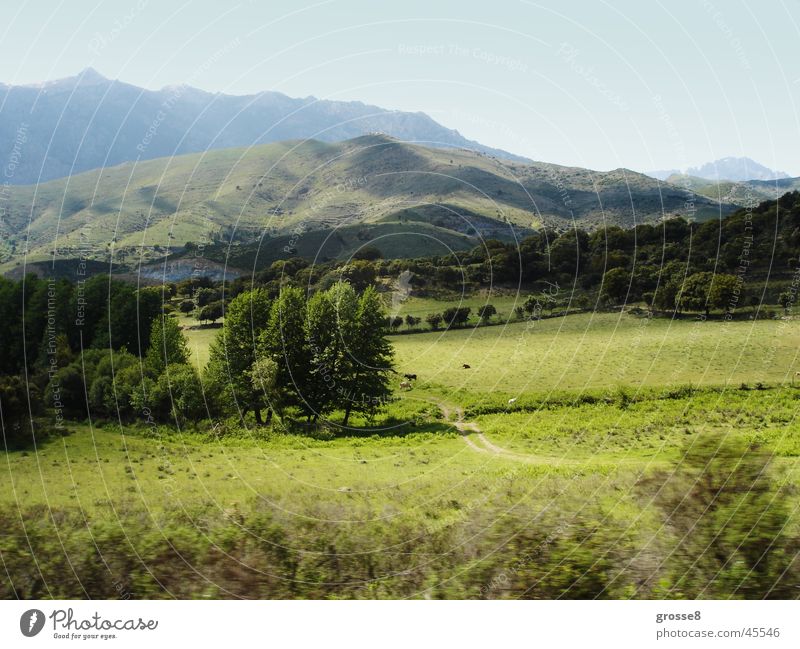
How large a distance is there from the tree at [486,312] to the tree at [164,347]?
48106 millimetres

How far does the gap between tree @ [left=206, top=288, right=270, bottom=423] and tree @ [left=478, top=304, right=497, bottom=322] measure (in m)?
43.6

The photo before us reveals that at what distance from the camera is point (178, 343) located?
1791 inches

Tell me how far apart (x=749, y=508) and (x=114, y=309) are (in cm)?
5359

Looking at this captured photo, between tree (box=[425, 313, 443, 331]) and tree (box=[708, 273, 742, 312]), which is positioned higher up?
tree (box=[708, 273, 742, 312])

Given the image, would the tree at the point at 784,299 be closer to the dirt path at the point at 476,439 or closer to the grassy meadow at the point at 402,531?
the dirt path at the point at 476,439

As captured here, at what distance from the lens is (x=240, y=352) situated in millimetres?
44250

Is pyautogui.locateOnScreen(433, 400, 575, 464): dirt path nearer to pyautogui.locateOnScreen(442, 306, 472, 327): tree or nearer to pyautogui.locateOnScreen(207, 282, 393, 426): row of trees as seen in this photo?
pyautogui.locateOnScreen(207, 282, 393, 426): row of trees

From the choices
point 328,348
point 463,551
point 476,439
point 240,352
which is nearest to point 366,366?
point 328,348

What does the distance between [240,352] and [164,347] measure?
19.4 feet

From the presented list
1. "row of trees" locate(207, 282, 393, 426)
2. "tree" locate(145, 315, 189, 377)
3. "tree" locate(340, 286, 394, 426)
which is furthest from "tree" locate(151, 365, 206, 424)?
"tree" locate(340, 286, 394, 426)

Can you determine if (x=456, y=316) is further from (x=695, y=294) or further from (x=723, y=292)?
(x=723, y=292)

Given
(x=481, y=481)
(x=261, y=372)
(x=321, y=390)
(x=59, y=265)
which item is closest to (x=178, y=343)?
(x=261, y=372)

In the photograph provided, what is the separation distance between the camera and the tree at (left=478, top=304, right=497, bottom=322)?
8278 cm

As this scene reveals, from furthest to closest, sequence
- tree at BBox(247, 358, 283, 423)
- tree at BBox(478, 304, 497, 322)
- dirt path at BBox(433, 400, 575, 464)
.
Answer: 1. tree at BBox(478, 304, 497, 322)
2. tree at BBox(247, 358, 283, 423)
3. dirt path at BBox(433, 400, 575, 464)
